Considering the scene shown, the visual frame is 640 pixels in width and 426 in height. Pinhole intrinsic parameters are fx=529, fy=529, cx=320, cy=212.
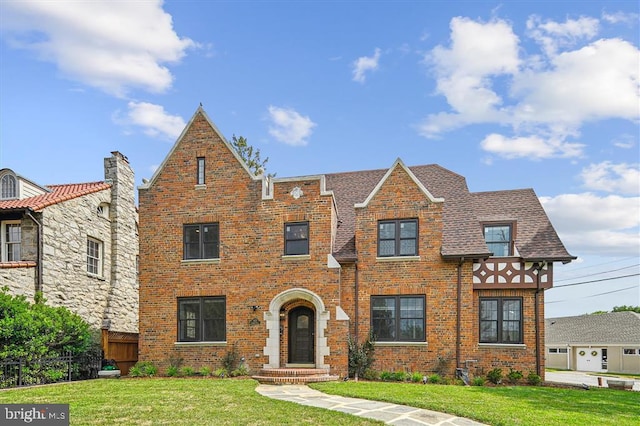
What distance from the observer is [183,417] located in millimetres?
10562

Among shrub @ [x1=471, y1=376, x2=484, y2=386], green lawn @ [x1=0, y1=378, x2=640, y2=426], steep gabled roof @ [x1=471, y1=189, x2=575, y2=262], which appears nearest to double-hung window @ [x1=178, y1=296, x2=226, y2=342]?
green lawn @ [x1=0, y1=378, x2=640, y2=426]

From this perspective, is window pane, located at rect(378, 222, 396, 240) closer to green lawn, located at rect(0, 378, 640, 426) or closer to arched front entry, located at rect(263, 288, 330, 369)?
arched front entry, located at rect(263, 288, 330, 369)

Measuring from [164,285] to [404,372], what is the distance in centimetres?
943

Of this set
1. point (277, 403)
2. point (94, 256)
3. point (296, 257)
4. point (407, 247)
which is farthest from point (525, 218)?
point (94, 256)

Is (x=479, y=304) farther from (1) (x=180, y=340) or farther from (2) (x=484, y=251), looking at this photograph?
(1) (x=180, y=340)

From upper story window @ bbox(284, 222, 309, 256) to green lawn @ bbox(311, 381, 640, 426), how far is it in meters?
5.06

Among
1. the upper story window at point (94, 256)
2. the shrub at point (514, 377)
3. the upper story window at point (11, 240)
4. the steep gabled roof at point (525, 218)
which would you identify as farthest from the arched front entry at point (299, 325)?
the upper story window at point (11, 240)

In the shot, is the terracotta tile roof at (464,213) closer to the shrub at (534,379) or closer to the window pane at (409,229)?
the window pane at (409,229)

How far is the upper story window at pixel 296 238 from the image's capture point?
63.5 feet

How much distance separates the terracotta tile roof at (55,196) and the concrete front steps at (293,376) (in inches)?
410

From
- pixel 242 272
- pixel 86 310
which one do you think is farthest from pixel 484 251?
pixel 86 310

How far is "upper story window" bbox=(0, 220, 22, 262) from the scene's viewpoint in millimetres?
20070

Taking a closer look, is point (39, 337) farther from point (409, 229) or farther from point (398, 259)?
point (409, 229)

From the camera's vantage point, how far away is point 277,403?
12281 mm
